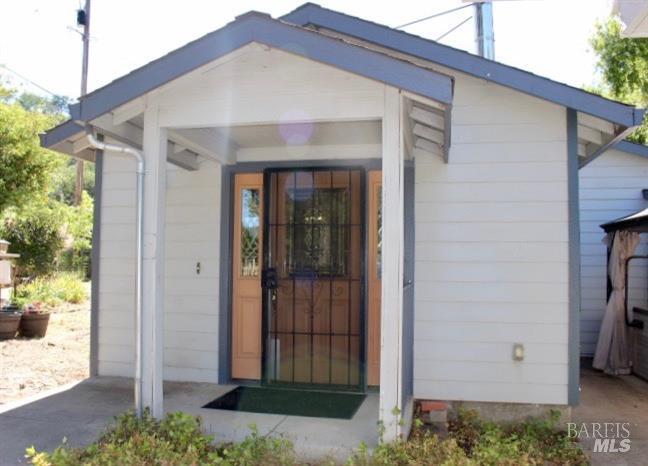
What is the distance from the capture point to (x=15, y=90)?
13.5 m

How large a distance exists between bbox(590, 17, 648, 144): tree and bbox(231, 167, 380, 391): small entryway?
28.7 ft

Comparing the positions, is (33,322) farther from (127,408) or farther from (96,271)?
(127,408)

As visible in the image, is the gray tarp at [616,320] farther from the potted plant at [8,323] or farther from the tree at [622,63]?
the potted plant at [8,323]

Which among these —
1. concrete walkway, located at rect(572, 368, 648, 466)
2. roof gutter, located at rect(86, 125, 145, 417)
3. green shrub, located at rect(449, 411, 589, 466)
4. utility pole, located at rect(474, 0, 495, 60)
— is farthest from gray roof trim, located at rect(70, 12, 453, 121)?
utility pole, located at rect(474, 0, 495, 60)

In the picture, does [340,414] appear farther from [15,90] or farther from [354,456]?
[15,90]

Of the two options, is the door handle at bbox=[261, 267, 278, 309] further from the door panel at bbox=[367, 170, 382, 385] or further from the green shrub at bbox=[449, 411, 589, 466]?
the green shrub at bbox=[449, 411, 589, 466]

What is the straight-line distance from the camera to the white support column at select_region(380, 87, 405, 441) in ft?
12.1

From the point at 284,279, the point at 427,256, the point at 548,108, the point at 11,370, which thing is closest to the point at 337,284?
the point at 284,279

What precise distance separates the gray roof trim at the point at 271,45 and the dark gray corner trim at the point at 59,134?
1049 millimetres

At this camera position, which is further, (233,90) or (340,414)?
(340,414)

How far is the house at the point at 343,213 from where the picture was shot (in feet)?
12.5

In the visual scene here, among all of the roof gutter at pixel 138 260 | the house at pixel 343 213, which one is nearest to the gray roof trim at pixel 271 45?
the house at pixel 343 213

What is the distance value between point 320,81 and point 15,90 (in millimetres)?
12316

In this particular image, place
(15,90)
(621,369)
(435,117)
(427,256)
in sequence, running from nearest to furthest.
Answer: (435,117) → (427,256) → (621,369) → (15,90)
